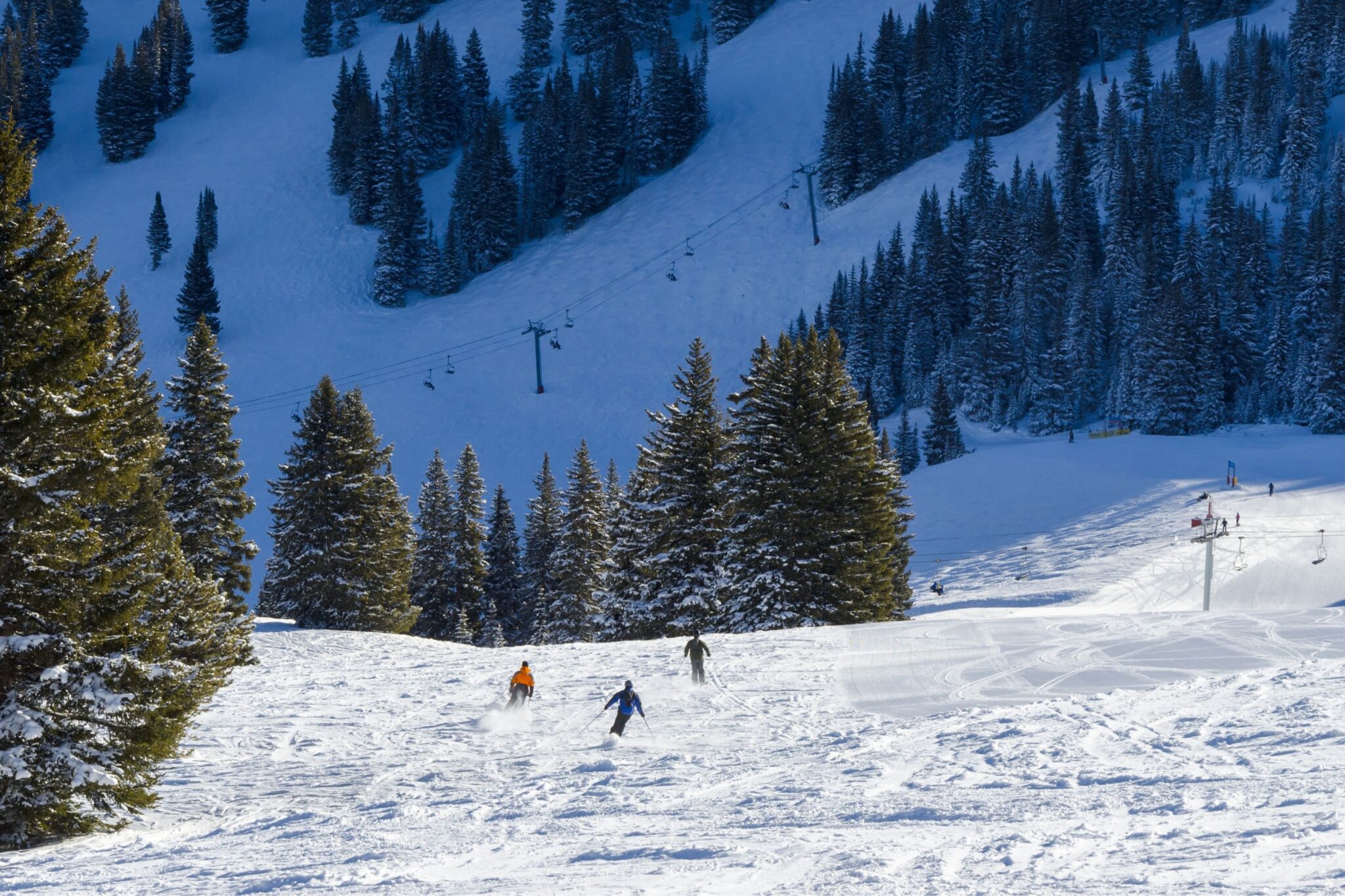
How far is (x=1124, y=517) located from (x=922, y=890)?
5798 centimetres

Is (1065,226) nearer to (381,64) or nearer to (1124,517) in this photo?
(1124,517)

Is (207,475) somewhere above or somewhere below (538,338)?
below

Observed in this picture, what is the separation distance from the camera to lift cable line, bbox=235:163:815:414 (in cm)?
9969

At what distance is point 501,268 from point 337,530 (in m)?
88.1

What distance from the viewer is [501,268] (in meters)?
129

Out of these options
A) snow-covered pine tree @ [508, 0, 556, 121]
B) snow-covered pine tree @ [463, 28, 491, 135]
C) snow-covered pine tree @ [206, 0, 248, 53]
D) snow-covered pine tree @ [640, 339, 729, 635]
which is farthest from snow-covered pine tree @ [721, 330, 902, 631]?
snow-covered pine tree @ [206, 0, 248, 53]

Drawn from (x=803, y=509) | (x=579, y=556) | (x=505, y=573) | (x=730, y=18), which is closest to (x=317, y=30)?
(x=730, y=18)

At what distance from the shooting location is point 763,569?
38.2 meters

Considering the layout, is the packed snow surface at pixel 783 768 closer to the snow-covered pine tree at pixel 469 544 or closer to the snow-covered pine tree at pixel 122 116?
the snow-covered pine tree at pixel 469 544

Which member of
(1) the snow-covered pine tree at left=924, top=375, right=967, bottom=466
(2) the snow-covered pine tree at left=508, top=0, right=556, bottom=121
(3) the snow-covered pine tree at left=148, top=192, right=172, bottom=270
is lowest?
(1) the snow-covered pine tree at left=924, top=375, right=967, bottom=466

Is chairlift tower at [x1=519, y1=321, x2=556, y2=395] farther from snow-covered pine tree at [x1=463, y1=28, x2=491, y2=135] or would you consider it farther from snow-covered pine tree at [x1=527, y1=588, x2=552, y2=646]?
snow-covered pine tree at [x1=463, y1=28, x2=491, y2=135]

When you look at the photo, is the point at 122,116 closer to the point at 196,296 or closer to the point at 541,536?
the point at 196,296

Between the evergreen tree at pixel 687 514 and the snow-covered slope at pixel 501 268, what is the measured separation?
46268mm

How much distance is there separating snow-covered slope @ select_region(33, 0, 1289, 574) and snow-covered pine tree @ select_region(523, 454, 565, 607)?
22.3 m
